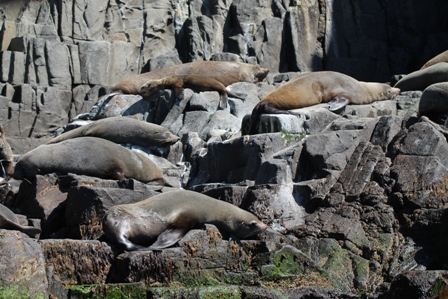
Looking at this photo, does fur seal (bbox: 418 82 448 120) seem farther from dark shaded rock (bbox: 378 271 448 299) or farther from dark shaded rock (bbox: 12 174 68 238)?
dark shaded rock (bbox: 378 271 448 299)

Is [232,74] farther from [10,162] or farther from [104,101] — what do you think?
[10,162]

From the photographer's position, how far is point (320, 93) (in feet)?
44.9

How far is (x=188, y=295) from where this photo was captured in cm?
675

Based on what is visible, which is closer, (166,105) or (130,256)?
(130,256)

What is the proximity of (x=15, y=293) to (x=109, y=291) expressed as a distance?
783mm

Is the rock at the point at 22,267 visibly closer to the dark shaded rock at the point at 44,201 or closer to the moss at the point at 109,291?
the moss at the point at 109,291

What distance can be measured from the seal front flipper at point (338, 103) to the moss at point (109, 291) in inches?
264

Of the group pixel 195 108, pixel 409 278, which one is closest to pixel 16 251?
pixel 409 278

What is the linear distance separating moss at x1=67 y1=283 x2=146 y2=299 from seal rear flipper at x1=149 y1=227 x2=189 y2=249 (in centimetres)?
83

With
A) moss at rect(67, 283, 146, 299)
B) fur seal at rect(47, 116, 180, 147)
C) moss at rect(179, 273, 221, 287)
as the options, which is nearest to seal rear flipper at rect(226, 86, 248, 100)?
fur seal at rect(47, 116, 180, 147)

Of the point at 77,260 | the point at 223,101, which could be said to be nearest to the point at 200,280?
the point at 77,260

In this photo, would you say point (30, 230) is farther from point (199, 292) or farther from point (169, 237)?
point (199, 292)

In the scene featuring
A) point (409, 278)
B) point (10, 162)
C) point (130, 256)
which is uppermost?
point (409, 278)

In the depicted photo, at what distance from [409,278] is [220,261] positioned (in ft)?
7.58
